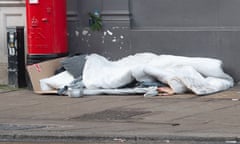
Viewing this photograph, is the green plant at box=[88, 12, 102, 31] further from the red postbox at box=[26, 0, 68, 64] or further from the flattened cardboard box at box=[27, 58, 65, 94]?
the flattened cardboard box at box=[27, 58, 65, 94]

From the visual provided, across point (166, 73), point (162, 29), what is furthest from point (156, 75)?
point (162, 29)

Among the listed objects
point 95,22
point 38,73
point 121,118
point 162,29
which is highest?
point 95,22

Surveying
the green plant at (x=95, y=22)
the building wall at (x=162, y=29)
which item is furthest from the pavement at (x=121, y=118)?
the green plant at (x=95, y=22)

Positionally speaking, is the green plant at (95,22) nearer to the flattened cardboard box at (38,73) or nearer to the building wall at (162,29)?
the building wall at (162,29)

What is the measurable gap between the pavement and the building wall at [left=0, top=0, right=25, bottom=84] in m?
1.71

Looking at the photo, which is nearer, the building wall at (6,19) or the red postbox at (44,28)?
the red postbox at (44,28)

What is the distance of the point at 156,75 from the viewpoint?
12.7m

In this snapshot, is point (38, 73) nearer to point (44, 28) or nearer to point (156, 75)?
point (44, 28)

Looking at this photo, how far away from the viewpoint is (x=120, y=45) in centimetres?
1438

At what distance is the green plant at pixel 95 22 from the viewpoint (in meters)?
14.4

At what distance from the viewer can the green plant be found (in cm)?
1438

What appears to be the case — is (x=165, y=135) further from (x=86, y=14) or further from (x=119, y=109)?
(x=86, y=14)

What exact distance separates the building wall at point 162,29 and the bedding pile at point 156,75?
46cm

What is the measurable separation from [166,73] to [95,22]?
8.05 ft
